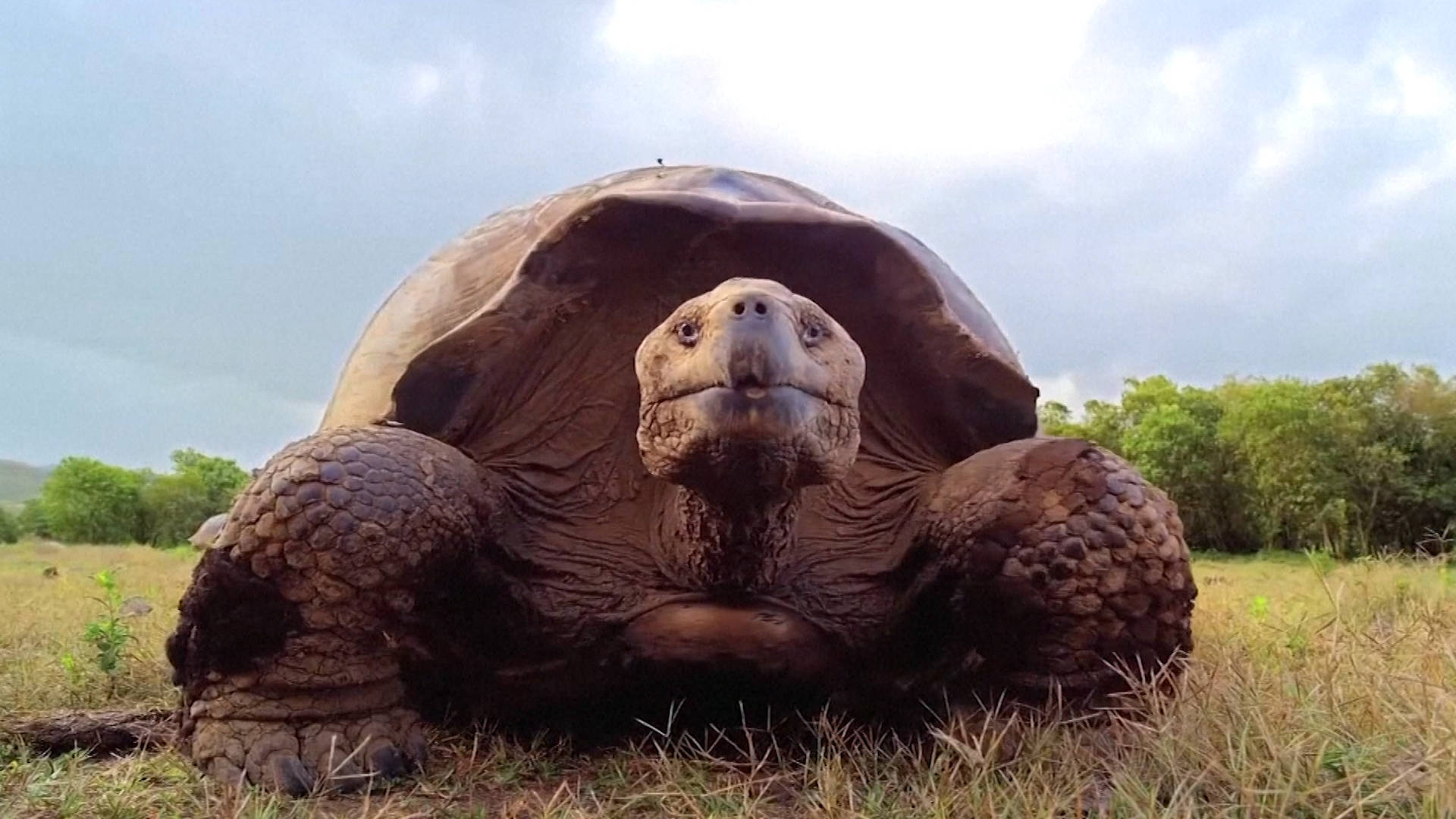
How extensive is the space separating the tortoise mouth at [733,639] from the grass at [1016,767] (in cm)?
15

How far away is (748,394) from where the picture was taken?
6.82 ft

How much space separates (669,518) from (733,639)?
0.35 metres

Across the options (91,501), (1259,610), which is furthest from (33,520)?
(1259,610)

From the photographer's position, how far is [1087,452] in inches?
107

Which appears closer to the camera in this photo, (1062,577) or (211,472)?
(1062,577)

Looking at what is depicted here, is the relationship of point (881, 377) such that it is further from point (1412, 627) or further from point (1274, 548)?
point (1274, 548)

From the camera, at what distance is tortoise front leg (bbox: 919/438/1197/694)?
2535mm

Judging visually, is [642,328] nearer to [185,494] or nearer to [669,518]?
[669,518]

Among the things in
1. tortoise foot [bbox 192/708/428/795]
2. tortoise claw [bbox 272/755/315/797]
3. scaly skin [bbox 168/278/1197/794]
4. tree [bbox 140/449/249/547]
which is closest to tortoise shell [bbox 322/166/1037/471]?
scaly skin [bbox 168/278/1197/794]

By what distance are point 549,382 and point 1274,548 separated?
2344 cm

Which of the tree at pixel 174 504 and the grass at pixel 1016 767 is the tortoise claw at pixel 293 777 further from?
the tree at pixel 174 504

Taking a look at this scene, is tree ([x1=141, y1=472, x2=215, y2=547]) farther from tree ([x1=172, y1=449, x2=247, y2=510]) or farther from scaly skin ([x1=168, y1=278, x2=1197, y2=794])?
scaly skin ([x1=168, y1=278, x2=1197, y2=794])

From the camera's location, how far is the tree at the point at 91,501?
38406 mm

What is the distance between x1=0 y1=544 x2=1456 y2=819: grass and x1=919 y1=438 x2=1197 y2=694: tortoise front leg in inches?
5.4
